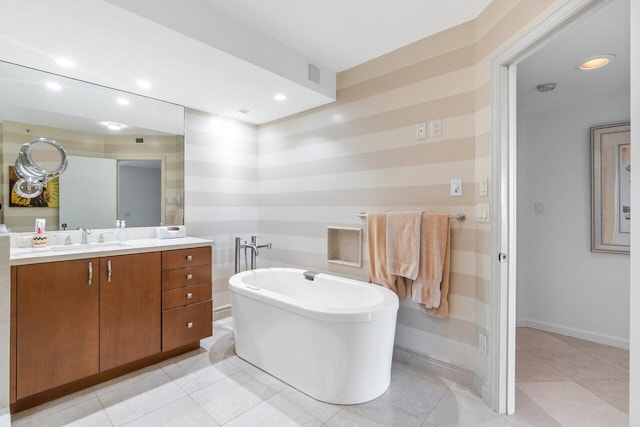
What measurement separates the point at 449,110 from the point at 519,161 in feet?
4.98

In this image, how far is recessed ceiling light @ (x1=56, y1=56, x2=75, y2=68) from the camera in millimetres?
2051

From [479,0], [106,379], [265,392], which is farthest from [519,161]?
[106,379]

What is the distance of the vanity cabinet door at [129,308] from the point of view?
6.67ft

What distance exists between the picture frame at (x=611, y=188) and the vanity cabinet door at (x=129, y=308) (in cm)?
372

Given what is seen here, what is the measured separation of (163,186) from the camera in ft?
9.48

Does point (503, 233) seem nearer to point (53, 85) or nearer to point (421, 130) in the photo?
point (421, 130)

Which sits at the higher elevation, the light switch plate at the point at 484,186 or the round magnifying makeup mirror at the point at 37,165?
the round magnifying makeup mirror at the point at 37,165

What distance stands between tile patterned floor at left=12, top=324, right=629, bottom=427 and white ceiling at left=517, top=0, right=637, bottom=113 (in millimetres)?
2036

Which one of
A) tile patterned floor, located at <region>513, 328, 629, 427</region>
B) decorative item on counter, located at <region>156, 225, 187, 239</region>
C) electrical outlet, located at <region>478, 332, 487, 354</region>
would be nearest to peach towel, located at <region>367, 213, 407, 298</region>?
electrical outlet, located at <region>478, 332, 487, 354</region>

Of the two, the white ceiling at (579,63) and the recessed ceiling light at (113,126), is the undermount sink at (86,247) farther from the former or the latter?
the white ceiling at (579,63)

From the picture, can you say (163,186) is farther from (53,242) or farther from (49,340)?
(49,340)

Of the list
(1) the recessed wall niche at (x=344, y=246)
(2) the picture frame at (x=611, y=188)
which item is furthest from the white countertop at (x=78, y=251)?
(2) the picture frame at (x=611, y=188)

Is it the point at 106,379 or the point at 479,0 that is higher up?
the point at 479,0

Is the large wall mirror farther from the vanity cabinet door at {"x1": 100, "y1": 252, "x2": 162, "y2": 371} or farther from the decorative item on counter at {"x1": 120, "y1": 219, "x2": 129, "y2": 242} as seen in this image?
the vanity cabinet door at {"x1": 100, "y1": 252, "x2": 162, "y2": 371}
